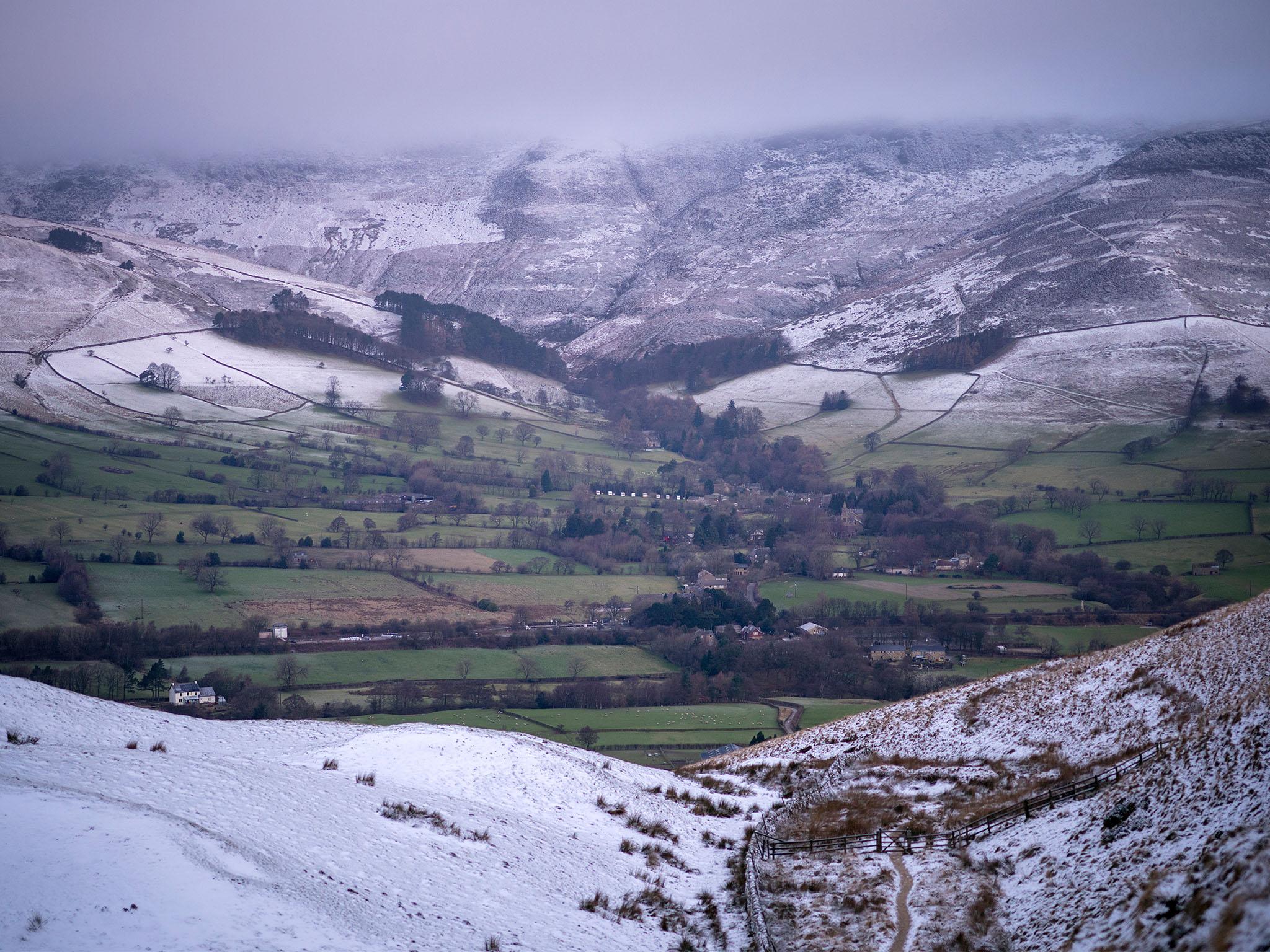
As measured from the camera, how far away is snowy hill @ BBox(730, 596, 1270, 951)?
1162 cm

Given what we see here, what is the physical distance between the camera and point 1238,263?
159500mm

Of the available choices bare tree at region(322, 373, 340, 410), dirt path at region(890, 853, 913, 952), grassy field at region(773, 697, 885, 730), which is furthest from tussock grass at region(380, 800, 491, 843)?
bare tree at region(322, 373, 340, 410)

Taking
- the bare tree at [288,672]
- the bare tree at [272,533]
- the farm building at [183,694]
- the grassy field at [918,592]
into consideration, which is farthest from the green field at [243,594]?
the grassy field at [918,592]

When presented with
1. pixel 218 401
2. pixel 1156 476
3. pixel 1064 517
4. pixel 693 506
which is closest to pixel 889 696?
pixel 1064 517

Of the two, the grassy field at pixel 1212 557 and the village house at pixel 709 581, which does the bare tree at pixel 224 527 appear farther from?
the grassy field at pixel 1212 557

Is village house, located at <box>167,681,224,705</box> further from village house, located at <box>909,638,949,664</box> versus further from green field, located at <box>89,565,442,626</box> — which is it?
village house, located at <box>909,638,949,664</box>

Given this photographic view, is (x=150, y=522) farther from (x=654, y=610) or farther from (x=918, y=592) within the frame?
(x=918, y=592)

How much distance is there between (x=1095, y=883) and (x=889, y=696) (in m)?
49.6

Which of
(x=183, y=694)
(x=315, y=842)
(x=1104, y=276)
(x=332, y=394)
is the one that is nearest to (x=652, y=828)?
(x=315, y=842)

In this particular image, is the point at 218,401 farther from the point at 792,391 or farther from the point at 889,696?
the point at 889,696

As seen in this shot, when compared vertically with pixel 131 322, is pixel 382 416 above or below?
below

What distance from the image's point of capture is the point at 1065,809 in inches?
681

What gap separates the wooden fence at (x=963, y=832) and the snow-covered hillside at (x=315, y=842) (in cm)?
154

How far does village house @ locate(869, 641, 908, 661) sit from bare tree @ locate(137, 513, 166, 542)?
65.3 metres
